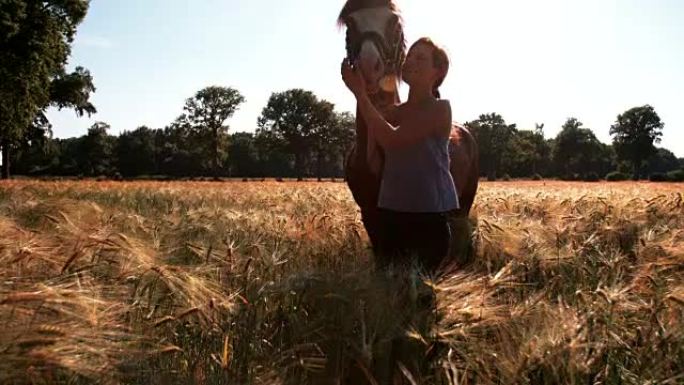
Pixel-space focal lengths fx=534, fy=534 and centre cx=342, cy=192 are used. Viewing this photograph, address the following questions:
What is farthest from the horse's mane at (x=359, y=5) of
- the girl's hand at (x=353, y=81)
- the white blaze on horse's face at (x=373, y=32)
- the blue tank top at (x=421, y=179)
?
the blue tank top at (x=421, y=179)

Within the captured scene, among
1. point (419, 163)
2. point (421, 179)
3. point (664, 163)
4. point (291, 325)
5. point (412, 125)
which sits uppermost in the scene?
point (664, 163)

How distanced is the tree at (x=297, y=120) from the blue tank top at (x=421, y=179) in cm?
8296

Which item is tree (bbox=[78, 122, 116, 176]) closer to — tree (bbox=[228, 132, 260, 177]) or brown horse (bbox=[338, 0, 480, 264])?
tree (bbox=[228, 132, 260, 177])

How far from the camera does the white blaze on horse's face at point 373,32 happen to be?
3914mm

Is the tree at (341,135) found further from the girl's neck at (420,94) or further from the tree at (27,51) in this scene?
the girl's neck at (420,94)

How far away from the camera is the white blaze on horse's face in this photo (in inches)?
154

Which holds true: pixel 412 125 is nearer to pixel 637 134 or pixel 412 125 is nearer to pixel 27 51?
pixel 27 51

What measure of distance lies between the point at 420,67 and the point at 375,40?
0.67 m

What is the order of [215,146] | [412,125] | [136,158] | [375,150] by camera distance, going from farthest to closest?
1. [136,158]
2. [215,146]
3. [375,150]
4. [412,125]

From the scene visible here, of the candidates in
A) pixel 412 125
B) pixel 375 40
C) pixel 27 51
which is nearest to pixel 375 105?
pixel 375 40

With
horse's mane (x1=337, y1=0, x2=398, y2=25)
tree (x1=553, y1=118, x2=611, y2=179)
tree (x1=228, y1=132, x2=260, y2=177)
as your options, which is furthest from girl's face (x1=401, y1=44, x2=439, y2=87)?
tree (x1=553, y1=118, x2=611, y2=179)

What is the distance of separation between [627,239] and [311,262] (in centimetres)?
378

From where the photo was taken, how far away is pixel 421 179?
3678 mm

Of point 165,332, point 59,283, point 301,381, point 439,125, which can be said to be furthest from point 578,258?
point 59,283
